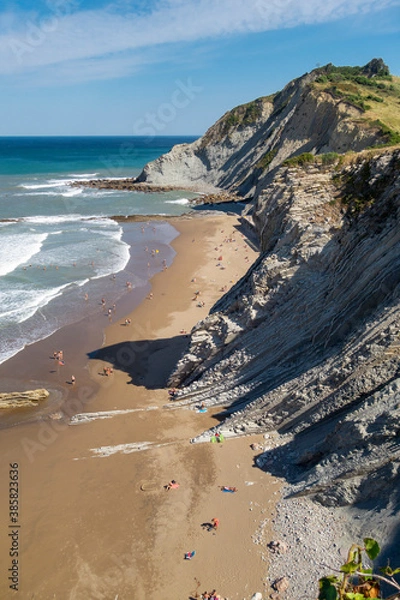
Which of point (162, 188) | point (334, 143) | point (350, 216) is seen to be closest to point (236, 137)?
point (162, 188)

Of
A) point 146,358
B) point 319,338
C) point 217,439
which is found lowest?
point 146,358

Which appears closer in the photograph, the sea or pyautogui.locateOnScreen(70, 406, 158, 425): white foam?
pyautogui.locateOnScreen(70, 406, 158, 425): white foam

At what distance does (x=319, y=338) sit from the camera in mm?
12727

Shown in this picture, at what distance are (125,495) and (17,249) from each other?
1254 inches

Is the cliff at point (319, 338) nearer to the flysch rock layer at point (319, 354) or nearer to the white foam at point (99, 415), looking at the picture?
the flysch rock layer at point (319, 354)

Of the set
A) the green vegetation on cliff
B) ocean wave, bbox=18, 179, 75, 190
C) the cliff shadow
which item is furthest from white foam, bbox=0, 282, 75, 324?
ocean wave, bbox=18, 179, 75, 190

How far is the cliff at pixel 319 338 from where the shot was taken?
33.2 ft

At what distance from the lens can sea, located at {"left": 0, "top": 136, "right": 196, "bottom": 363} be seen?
26.5 metres

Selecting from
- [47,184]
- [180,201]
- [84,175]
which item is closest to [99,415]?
[180,201]

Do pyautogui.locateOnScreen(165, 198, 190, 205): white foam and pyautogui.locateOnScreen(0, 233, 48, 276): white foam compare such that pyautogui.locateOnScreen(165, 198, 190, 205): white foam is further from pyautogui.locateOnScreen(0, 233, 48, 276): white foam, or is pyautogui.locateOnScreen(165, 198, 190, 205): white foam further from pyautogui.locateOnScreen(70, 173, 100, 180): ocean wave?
pyautogui.locateOnScreen(70, 173, 100, 180): ocean wave

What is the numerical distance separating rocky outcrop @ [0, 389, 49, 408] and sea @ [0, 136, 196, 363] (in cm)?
402

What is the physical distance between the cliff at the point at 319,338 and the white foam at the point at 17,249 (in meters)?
22.5

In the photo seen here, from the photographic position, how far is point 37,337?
77.6 feet

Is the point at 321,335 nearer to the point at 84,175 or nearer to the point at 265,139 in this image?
the point at 265,139
